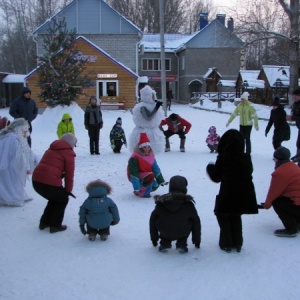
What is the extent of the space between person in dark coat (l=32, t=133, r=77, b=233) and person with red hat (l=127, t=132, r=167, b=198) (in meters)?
1.88

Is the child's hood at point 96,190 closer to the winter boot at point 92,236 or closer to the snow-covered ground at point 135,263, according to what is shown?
the winter boot at point 92,236

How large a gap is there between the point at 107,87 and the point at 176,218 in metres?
29.6

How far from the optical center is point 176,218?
4.64m

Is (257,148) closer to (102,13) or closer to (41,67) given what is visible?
(41,67)

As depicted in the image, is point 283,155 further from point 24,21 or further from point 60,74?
point 24,21

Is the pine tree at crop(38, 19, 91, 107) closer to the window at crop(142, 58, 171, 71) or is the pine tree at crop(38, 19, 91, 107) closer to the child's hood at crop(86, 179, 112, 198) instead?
the child's hood at crop(86, 179, 112, 198)

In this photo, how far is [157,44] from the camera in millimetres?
52750

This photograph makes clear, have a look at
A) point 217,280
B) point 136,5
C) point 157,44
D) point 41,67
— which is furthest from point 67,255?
point 136,5

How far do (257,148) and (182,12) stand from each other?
5627 cm

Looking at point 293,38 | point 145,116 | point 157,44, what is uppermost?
point 157,44

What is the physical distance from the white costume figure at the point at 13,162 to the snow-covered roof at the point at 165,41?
4581 centimetres

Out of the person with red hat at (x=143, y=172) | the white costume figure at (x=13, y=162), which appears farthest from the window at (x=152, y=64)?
the white costume figure at (x=13, y=162)

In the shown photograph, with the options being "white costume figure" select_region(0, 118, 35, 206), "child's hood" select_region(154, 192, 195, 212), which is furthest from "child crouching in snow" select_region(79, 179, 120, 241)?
"white costume figure" select_region(0, 118, 35, 206)

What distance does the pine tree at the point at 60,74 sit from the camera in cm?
2120
